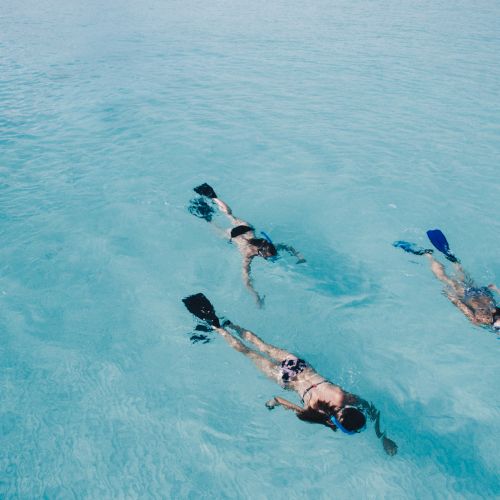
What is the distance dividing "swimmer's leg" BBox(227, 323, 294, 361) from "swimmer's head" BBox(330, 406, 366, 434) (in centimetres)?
114

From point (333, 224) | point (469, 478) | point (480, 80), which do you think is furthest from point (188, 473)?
point (480, 80)

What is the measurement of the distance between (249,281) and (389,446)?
10.0ft

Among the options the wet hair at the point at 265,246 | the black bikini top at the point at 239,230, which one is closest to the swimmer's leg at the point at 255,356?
the wet hair at the point at 265,246

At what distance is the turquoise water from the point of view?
4422 mm

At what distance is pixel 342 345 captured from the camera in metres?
5.61

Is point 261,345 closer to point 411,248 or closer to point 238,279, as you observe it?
point 238,279

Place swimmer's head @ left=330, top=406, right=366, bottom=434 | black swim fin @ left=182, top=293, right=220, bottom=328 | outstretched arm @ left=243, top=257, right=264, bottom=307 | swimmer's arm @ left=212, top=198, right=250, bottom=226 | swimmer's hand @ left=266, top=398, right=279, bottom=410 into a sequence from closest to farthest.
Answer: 1. swimmer's head @ left=330, top=406, right=366, bottom=434
2. swimmer's hand @ left=266, top=398, right=279, bottom=410
3. black swim fin @ left=182, top=293, right=220, bottom=328
4. outstretched arm @ left=243, top=257, right=264, bottom=307
5. swimmer's arm @ left=212, top=198, right=250, bottom=226

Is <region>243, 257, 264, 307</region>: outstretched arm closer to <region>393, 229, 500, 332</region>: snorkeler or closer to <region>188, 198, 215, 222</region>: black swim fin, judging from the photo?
<region>188, 198, 215, 222</region>: black swim fin

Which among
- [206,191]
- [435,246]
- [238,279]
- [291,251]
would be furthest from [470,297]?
[206,191]

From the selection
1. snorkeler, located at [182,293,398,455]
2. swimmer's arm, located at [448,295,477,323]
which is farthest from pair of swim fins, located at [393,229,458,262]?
snorkeler, located at [182,293,398,455]

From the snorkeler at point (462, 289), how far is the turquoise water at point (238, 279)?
0.20 metres

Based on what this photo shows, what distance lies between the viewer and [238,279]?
6.50m

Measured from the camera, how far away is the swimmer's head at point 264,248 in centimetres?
628

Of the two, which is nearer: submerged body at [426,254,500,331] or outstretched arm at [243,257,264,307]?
submerged body at [426,254,500,331]
